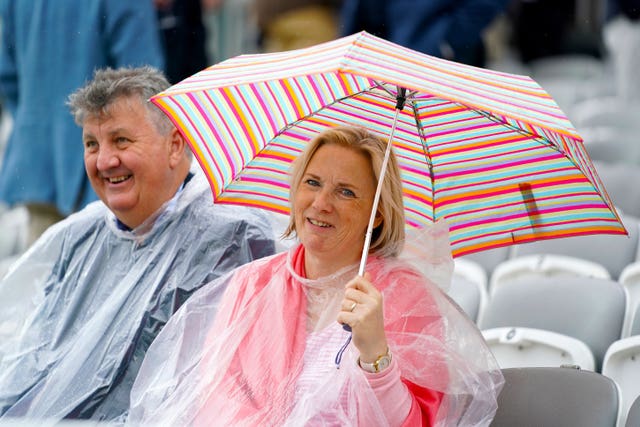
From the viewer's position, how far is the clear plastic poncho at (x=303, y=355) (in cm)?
247

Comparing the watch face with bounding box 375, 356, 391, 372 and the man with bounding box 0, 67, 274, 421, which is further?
the man with bounding box 0, 67, 274, 421

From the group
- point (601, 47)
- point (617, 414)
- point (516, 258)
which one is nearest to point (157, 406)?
point (617, 414)

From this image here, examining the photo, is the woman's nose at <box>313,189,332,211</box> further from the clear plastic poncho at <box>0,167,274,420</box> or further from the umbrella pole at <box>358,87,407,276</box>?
the clear plastic poncho at <box>0,167,274,420</box>

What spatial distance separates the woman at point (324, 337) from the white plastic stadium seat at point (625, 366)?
2.61 ft

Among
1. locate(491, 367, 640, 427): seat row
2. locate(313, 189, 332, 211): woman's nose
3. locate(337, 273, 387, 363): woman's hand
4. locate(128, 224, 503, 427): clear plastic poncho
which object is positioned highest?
locate(313, 189, 332, 211): woman's nose

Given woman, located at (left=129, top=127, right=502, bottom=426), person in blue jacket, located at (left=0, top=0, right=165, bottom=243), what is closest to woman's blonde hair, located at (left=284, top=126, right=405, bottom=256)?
woman, located at (left=129, top=127, right=502, bottom=426)

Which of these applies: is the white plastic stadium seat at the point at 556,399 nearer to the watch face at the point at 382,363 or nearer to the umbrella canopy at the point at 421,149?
the umbrella canopy at the point at 421,149

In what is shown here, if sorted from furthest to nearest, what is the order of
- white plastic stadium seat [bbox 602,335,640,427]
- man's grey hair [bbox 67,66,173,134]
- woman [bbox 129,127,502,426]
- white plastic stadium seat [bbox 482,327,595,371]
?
white plastic stadium seat [bbox 482,327,595,371] < white plastic stadium seat [bbox 602,335,640,427] < man's grey hair [bbox 67,66,173,134] < woman [bbox 129,127,502,426]

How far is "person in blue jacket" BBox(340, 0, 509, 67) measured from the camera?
17.9ft

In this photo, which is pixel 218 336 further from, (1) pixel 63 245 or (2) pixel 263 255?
(1) pixel 63 245

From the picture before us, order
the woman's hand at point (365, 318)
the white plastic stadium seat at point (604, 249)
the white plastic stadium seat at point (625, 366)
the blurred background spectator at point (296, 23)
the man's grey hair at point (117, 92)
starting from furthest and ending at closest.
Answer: the blurred background spectator at point (296, 23) → the white plastic stadium seat at point (604, 249) → the white plastic stadium seat at point (625, 366) → the man's grey hair at point (117, 92) → the woman's hand at point (365, 318)

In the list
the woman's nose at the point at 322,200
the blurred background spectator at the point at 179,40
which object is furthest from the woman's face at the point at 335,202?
the blurred background spectator at the point at 179,40

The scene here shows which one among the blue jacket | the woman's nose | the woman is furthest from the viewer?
the blue jacket

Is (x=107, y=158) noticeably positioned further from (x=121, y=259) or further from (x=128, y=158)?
(x=121, y=259)
